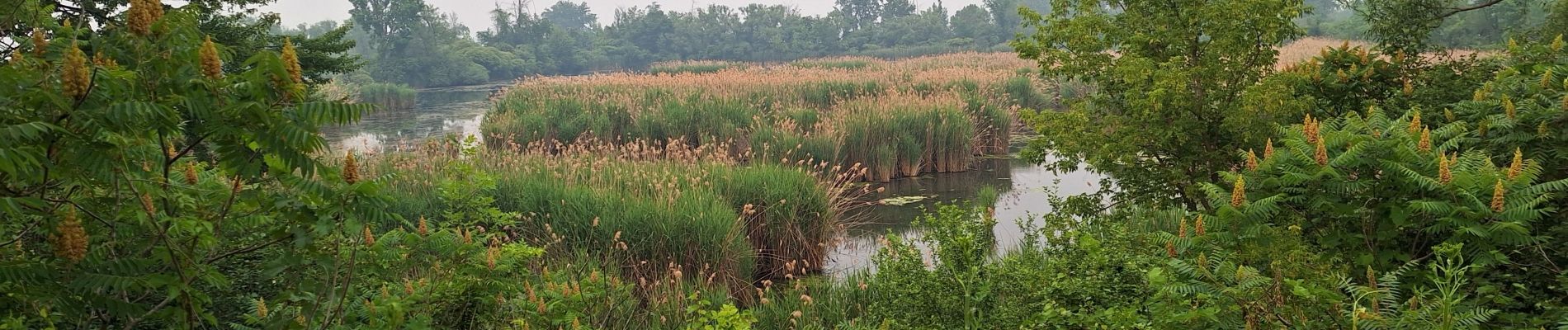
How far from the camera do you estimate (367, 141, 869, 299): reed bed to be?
6418 mm

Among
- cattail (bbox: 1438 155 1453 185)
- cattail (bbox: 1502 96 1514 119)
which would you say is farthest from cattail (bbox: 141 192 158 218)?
cattail (bbox: 1502 96 1514 119)

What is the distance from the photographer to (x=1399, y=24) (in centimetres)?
629

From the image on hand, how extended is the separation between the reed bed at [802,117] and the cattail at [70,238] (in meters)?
6.91

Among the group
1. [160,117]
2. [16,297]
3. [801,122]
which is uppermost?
[160,117]

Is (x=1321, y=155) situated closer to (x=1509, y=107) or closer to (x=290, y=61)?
(x=1509, y=107)

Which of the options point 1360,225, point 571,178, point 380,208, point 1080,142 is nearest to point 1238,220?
point 1360,225

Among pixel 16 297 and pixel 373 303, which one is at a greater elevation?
pixel 16 297

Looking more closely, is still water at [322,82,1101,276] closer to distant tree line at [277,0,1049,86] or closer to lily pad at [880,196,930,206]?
lily pad at [880,196,930,206]

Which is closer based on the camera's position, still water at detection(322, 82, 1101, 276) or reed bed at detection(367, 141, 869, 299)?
reed bed at detection(367, 141, 869, 299)

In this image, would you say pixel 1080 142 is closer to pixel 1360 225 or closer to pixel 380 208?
pixel 1360 225

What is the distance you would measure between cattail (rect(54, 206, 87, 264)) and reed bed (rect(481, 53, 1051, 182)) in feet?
22.7

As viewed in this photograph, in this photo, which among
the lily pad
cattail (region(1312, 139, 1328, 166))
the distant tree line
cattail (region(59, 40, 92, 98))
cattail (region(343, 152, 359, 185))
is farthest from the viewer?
the distant tree line

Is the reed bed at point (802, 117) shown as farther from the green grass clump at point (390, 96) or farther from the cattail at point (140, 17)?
the green grass clump at point (390, 96)

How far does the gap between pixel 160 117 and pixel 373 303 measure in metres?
1.19
